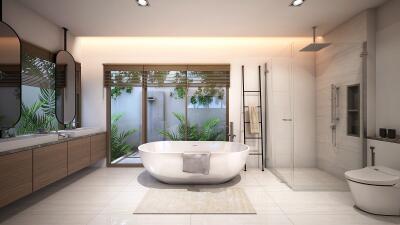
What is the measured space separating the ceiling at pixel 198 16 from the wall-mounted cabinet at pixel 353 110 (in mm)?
1165

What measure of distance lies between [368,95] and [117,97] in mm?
4541

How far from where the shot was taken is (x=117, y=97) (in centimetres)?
513

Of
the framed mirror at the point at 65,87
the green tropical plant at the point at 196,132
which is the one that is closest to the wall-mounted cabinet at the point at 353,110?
the green tropical plant at the point at 196,132

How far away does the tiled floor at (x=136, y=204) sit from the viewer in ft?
8.52

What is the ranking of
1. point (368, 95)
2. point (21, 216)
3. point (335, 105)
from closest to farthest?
1. point (21, 216)
2. point (368, 95)
3. point (335, 105)

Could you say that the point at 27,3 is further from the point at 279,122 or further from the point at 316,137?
the point at 316,137

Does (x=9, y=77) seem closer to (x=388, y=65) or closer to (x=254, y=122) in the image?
(x=254, y=122)

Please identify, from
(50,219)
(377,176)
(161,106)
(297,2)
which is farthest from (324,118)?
(50,219)

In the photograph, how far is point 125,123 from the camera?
5.17 meters

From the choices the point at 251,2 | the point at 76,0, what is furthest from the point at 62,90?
the point at 251,2

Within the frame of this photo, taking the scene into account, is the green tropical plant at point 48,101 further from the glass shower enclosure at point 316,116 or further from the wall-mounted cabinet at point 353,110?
the wall-mounted cabinet at point 353,110

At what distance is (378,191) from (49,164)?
4043 millimetres

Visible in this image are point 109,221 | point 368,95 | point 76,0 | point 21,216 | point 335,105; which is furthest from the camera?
point 335,105

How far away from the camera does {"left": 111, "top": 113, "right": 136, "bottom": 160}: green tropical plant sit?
5145mm
